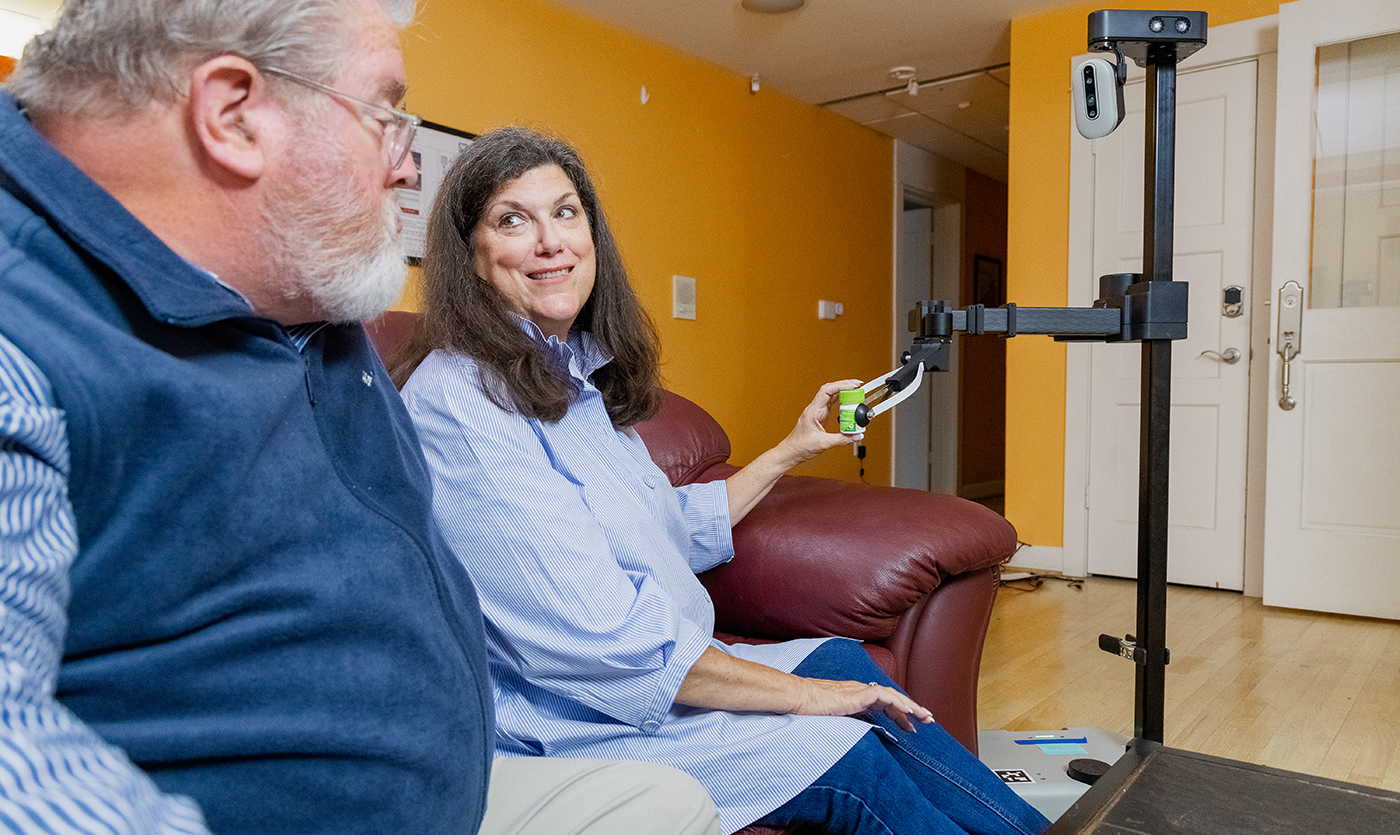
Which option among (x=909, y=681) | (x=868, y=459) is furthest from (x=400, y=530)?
(x=868, y=459)

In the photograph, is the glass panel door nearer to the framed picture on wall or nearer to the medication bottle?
the medication bottle

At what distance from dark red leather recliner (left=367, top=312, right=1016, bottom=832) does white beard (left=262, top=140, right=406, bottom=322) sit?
2.62 feet

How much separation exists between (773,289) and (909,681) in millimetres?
3538

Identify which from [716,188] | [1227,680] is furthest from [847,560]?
[716,188]

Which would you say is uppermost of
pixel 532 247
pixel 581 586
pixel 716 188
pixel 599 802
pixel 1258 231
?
pixel 716 188

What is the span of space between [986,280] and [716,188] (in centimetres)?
299

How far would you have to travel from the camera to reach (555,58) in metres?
3.67

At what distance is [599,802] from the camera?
31.8 inches

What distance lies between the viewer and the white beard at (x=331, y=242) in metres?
0.66

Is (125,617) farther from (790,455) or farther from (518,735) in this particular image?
(790,455)

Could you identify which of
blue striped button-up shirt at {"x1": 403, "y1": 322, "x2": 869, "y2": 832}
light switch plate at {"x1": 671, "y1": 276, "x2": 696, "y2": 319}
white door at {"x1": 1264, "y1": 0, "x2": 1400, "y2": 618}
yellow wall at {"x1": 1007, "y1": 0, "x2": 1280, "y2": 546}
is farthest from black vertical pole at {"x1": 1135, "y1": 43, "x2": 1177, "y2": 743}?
light switch plate at {"x1": 671, "y1": 276, "x2": 696, "y2": 319}

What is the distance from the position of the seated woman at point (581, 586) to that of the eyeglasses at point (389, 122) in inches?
14.8

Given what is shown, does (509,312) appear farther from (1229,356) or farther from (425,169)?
(1229,356)

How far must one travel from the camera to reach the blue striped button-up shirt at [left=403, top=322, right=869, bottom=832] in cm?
99
